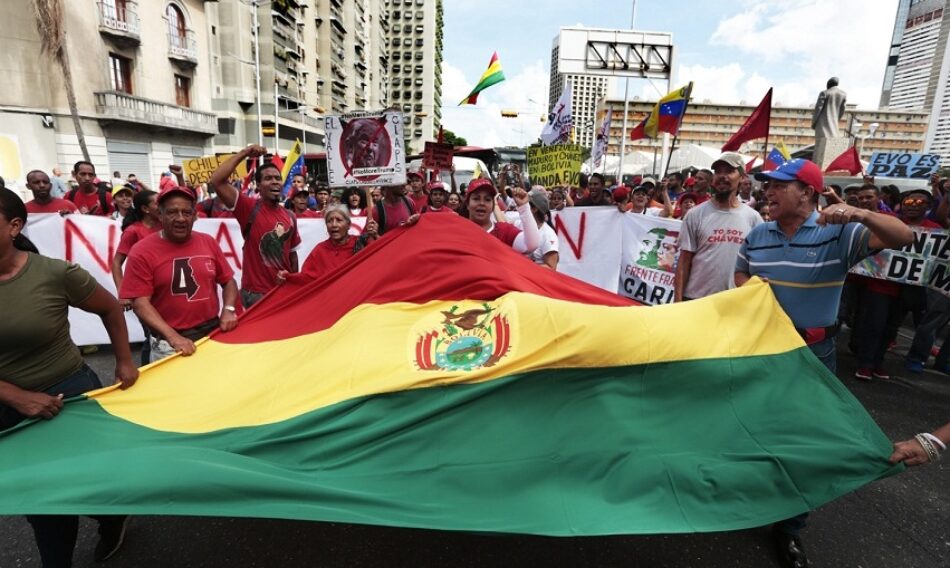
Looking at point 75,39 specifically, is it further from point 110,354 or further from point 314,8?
point 314,8

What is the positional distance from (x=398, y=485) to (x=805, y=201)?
266 centimetres

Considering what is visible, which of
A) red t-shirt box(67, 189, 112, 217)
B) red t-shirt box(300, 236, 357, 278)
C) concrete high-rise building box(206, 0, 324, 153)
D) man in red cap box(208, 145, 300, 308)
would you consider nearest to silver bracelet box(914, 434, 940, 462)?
red t-shirt box(300, 236, 357, 278)

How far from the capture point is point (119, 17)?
26609mm

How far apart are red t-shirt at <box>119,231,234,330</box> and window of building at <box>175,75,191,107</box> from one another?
34608 mm

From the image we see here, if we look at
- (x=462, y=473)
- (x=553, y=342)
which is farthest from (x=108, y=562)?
(x=553, y=342)

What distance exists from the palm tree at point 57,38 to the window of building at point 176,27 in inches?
298

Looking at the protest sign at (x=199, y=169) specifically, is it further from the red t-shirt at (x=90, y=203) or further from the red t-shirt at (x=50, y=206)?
the red t-shirt at (x=50, y=206)

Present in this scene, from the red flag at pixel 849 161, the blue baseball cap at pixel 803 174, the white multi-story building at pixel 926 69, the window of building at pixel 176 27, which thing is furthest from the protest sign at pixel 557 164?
the white multi-story building at pixel 926 69

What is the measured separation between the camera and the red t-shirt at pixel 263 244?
4.25 meters

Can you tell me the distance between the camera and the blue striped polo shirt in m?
2.70

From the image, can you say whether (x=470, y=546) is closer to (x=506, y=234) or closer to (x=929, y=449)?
(x=929, y=449)

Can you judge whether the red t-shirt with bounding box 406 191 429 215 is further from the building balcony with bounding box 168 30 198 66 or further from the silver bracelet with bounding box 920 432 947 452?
the building balcony with bounding box 168 30 198 66

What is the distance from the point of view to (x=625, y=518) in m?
2.02

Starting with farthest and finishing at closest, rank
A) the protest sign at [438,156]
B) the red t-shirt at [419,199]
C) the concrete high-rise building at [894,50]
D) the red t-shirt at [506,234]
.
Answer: the concrete high-rise building at [894,50] → the protest sign at [438,156] → the red t-shirt at [419,199] → the red t-shirt at [506,234]
